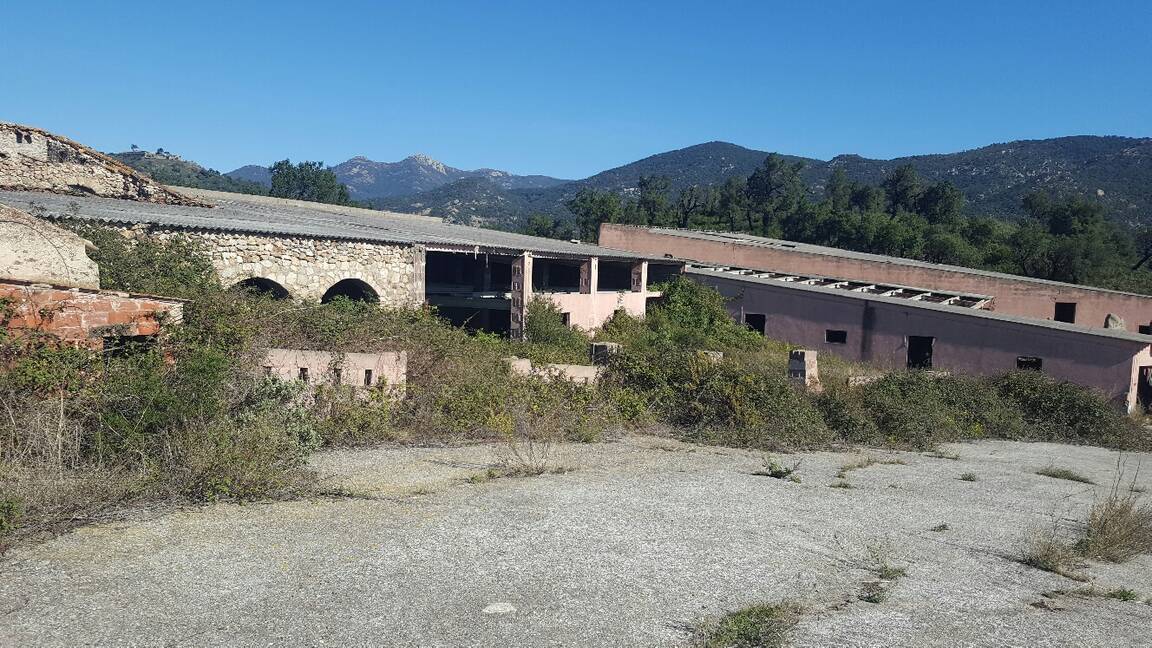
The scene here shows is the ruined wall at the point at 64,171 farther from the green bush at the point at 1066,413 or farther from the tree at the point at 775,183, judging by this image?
the tree at the point at 775,183

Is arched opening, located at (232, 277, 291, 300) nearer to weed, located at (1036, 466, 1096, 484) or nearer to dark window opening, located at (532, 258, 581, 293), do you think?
dark window opening, located at (532, 258, 581, 293)

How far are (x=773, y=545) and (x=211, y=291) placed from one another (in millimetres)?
8332

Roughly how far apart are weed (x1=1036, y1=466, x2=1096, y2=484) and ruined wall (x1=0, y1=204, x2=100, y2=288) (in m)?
12.7

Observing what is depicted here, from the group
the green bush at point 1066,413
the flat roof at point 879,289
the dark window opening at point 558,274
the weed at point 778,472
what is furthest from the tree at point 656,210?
the weed at point 778,472

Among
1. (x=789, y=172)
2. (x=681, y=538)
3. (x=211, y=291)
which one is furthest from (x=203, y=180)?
(x=681, y=538)

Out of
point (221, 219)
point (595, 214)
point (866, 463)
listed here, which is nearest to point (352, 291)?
point (221, 219)

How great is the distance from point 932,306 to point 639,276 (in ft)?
26.9

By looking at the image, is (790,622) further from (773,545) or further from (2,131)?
(2,131)

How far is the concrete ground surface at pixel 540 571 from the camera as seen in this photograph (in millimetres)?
4891

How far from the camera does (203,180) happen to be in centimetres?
8931

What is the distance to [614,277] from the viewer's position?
87.2ft

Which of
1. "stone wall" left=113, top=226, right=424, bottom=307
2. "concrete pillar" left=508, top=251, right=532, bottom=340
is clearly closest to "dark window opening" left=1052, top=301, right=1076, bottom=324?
"concrete pillar" left=508, top=251, right=532, bottom=340

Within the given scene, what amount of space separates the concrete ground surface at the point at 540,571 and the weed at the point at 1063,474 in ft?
8.22

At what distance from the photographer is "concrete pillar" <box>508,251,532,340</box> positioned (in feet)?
60.7
